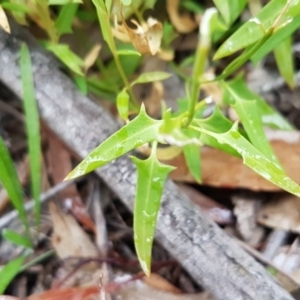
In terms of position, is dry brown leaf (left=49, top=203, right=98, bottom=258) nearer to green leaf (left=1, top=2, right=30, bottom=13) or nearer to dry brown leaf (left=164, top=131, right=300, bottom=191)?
dry brown leaf (left=164, top=131, right=300, bottom=191)

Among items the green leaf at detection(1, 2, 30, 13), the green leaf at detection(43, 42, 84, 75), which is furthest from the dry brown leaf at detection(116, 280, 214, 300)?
the green leaf at detection(1, 2, 30, 13)

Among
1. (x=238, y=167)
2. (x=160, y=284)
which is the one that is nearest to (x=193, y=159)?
(x=238, y=167)

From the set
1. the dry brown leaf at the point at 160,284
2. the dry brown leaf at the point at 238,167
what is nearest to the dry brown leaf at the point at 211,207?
the dry brown leaf at the point at 238,167

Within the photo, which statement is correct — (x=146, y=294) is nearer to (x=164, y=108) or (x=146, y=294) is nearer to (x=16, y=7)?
(x=164, y=108)

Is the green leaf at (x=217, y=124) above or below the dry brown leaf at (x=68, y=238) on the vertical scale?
above

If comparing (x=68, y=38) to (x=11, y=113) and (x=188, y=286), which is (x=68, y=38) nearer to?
(x=11, y=113)

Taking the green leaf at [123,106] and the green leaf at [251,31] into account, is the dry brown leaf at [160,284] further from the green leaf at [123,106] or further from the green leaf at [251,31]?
the green leaf at [251,31]

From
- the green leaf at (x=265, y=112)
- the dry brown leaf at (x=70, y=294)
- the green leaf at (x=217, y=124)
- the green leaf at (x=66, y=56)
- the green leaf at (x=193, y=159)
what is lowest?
the dry brown leaf at (x=70, y=294)
